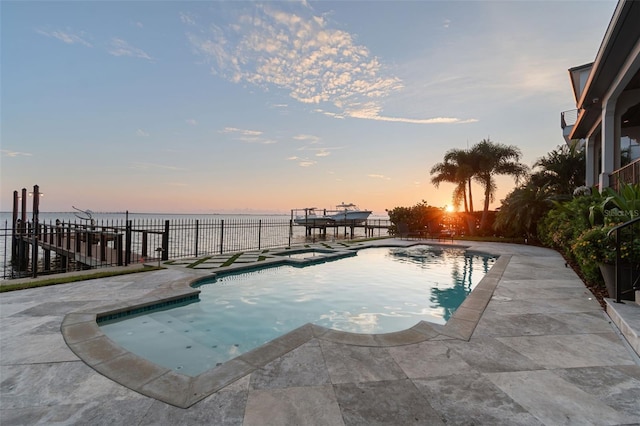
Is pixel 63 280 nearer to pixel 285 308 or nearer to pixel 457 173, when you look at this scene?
pixel 285 308

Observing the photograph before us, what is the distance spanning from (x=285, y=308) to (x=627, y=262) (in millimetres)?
5508

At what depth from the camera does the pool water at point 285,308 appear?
12.8 feet

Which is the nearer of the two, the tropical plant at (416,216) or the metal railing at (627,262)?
the metal railing at (627,262)

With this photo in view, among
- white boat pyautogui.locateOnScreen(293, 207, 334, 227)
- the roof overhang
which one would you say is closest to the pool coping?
the roof overhang

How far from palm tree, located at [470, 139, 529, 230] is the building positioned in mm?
8612

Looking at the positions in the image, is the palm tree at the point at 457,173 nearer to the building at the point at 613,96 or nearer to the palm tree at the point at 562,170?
the palm tree at the point at 562,170

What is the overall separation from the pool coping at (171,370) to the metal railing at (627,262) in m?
1.76

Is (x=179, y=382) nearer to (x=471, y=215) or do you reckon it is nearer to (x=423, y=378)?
(x=423, y=378)

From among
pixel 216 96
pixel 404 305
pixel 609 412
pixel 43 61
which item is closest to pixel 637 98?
pixel 404 305

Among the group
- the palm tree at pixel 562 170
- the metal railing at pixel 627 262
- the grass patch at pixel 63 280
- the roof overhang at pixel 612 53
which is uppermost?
the roof overhang at pixel 612 53

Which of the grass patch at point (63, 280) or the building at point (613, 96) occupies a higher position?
the building at point (613, 96)

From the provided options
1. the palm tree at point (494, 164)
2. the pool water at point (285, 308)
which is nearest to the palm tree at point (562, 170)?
the palm tree at point (494, 164)

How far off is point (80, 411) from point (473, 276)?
8.61 metres

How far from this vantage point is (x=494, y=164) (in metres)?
22.5
